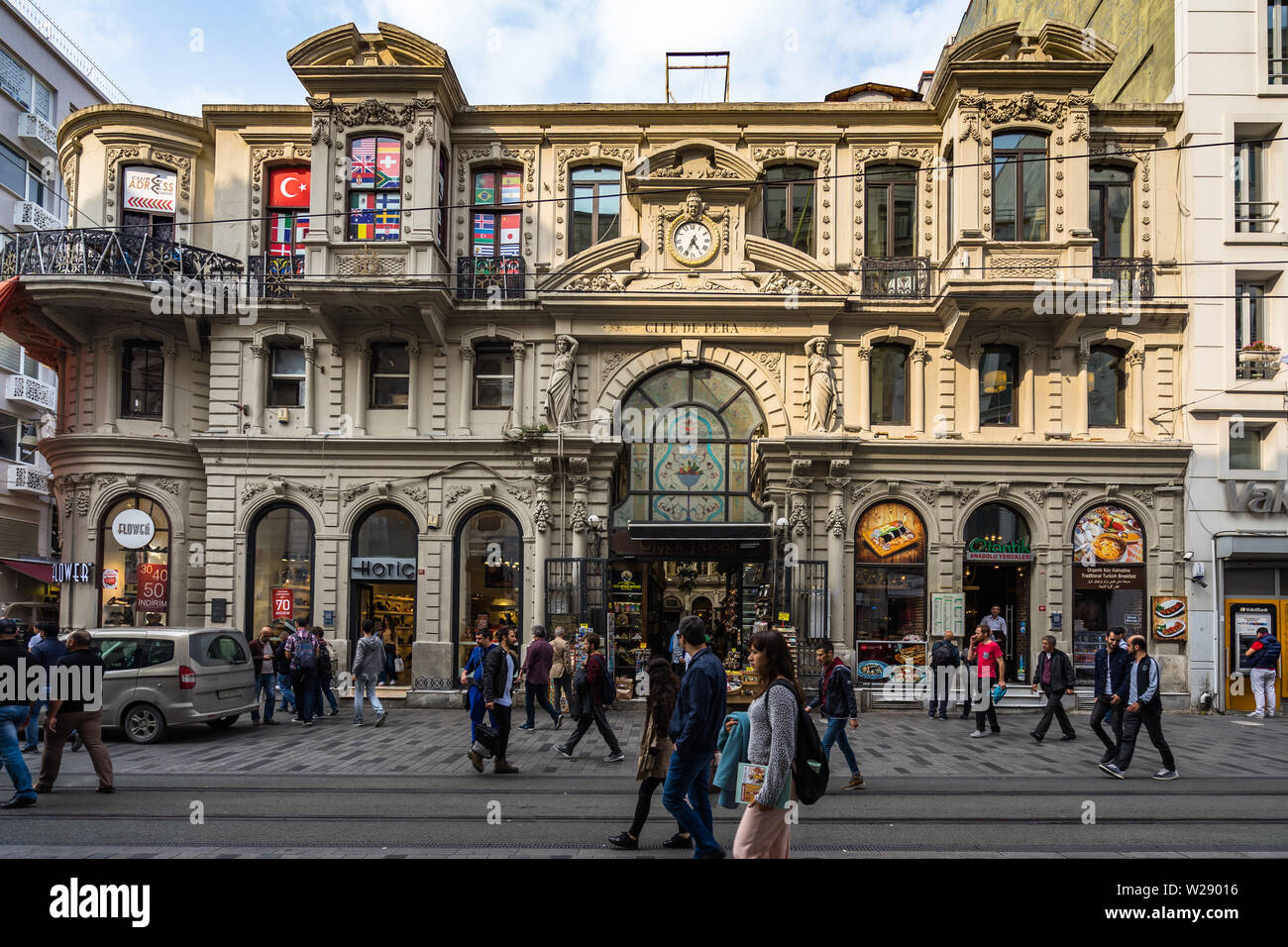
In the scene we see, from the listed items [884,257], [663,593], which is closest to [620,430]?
[663,593]

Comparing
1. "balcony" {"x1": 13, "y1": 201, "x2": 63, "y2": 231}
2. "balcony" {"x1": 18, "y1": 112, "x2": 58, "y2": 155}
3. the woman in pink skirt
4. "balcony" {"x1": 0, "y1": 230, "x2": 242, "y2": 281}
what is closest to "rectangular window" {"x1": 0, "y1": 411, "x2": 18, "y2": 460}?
"balcony" {"x1": 13, "y1": 201, "x2": 63, "y2": 231}

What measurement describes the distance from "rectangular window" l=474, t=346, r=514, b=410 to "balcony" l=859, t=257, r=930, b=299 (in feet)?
29.3

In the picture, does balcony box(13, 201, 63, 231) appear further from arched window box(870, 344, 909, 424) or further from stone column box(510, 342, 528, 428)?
arched window box(870, 344, 909, 424)

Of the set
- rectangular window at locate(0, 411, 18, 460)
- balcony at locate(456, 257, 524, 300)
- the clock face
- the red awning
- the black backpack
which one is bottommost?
the red awning

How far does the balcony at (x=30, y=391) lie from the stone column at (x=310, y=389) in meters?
15.2

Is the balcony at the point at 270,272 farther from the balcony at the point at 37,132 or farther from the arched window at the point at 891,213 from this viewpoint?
the balcony at the point at 37,132

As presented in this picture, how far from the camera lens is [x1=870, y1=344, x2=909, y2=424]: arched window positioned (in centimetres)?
2266

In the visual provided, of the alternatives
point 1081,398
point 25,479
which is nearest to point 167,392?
point 25,479

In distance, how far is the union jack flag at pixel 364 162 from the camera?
2211 cm

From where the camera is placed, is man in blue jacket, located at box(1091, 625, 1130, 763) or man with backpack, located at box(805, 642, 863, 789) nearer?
man with backpack, located at box(805, 642, 863, 789)

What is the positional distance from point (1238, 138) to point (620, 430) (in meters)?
16.4

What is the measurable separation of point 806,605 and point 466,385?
970 centimetres
